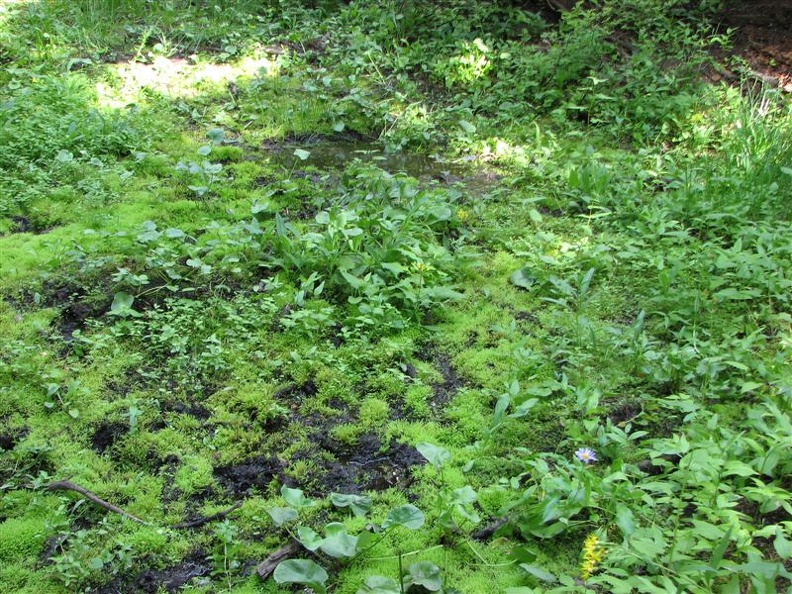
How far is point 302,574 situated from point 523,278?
7.73ft

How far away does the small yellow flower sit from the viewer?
226 cm

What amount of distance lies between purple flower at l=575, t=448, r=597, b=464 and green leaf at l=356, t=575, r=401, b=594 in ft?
2.86

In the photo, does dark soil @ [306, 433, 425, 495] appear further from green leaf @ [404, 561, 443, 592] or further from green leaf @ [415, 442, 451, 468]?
green leaf @ [404, 561, 443, 592]

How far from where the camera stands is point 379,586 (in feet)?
7.54

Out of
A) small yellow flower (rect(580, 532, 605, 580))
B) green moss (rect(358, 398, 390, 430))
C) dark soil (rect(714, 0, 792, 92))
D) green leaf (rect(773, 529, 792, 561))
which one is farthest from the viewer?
dark soil (rect(714, 0, 792, 92))

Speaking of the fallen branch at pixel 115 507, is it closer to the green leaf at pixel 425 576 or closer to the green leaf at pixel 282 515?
the green leaf at pixel 282 515

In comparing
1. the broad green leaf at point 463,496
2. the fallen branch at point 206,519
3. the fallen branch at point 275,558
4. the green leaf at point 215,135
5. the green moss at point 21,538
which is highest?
the green leaf at point 215,135

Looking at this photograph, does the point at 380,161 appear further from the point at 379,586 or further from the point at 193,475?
the point at 379,586

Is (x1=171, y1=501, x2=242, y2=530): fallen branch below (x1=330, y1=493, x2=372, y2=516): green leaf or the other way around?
below

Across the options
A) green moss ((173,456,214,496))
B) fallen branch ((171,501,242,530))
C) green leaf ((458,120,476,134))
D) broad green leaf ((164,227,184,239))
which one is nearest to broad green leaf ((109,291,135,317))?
broad green leaf ((164,227,184,239))

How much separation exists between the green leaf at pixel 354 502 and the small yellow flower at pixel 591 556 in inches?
32.7

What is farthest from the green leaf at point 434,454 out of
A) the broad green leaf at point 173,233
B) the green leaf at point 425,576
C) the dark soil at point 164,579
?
the broad green leaf at point 173,233

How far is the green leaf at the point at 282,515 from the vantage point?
2545 millimetres

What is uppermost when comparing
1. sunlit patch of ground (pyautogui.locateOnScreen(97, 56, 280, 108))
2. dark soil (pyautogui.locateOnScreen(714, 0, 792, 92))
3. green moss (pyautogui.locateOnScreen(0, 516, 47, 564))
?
dark soil (pyautogui.locateOnScreen(714, 0, 792, 92))
